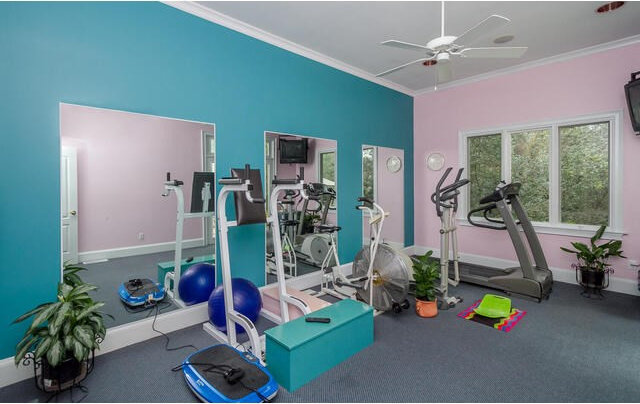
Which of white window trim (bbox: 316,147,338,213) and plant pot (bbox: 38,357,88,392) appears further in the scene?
white window trim (bbox: 316,147,338,213)

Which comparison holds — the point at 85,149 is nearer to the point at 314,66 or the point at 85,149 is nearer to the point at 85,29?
the point at 85,29

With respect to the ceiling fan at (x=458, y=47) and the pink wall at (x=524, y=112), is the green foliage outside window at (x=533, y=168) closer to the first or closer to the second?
the pink wall at (x=524, y=112)

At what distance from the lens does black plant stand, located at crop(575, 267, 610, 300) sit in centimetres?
386

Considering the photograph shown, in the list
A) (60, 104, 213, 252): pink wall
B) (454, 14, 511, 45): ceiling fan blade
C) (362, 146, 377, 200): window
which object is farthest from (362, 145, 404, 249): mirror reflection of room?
(454, 14, 511, 45): ceiling fan blade

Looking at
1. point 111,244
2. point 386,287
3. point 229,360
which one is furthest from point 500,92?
point 111,244

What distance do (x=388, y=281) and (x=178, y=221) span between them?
87.4 inches

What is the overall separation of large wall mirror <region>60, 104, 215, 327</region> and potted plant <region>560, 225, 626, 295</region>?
4408mm

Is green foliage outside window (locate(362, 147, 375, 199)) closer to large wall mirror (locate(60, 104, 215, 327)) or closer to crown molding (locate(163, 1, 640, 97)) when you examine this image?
crown molding (locate(163, 1, 640, 97))

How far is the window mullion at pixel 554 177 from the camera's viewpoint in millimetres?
4484

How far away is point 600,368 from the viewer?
2.40 m

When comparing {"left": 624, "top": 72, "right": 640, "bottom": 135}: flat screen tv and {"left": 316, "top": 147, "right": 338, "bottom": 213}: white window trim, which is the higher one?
{"left": 624, "top": 72, "right": 640, "bottom": 135}: flat screen tv

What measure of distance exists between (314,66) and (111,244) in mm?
3107

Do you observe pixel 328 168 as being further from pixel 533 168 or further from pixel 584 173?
pixel 584 173

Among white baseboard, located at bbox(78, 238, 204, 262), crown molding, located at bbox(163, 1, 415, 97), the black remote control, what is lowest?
the black remote control
